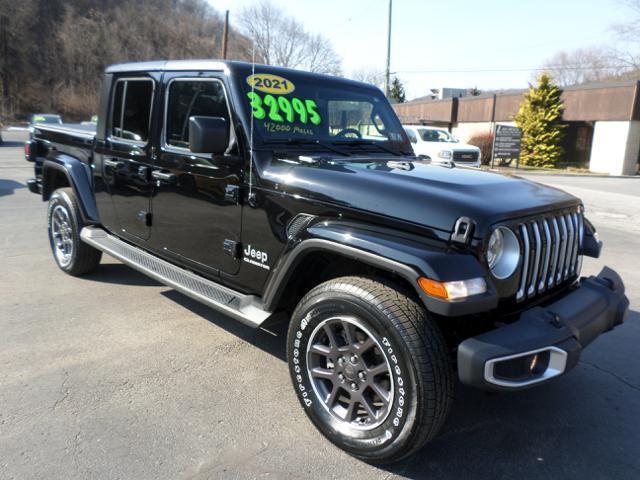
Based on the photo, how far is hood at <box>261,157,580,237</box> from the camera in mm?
2381

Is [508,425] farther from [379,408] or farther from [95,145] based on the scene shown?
[95,145]

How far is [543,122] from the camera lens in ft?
85.5

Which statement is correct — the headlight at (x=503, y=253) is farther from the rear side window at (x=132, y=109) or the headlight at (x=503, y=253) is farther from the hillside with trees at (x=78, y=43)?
the hillside with trees at (x=78, y=43)

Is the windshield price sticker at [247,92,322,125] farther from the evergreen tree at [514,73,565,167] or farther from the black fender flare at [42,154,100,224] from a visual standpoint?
the evergreen tree at [514,73,565,167]

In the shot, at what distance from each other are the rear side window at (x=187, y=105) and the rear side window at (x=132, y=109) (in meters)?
0.31

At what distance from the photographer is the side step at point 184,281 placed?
3.06 metres

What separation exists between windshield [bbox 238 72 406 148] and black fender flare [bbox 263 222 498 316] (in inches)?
36.2

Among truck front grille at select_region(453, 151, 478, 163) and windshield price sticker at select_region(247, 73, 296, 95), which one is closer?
windshield price sticker at select_region(247, 73, 296, 95)

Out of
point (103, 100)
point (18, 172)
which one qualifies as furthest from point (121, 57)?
point (103, 100)

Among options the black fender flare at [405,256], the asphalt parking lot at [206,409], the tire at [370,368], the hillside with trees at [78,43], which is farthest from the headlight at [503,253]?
the hillside with trees at [78,43]

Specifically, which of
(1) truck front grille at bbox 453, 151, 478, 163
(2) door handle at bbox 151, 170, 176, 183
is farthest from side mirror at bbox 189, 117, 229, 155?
(1) truck front grille at bbox 453, 151, 478, 163

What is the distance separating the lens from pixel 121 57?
65188 mm

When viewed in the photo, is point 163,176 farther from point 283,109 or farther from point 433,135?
point 433,135

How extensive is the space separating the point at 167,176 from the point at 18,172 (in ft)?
42.5
